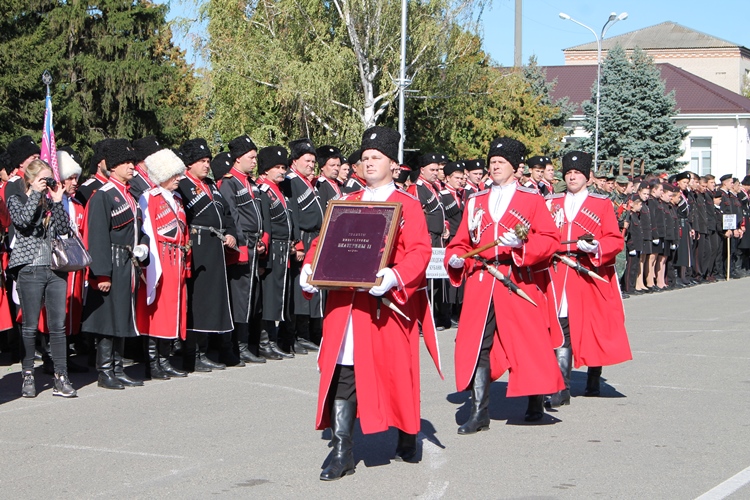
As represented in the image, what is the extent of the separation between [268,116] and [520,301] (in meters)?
27.5

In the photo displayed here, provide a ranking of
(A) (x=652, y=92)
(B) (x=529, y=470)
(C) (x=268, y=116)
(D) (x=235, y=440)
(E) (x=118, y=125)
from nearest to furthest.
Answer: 1. (B) (x=529, y=470)
2. (D) (x=235, y=440)
3. (C) (x=268, y=116)
4. (E) (x=118, y=125)
5. (A) (x=652, y=92)

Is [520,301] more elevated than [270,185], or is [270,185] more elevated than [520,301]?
[270,185]

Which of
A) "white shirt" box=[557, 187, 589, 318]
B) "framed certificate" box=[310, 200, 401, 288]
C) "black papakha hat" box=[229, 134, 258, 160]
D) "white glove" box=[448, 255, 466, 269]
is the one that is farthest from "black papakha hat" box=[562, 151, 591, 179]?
"black papakha hat" box=[229, 134, 258, 160]

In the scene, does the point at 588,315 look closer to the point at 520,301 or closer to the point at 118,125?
the point at 520,301

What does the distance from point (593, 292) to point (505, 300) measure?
183 centimetres

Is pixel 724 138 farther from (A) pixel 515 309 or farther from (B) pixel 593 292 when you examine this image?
(A) pixel 515 309

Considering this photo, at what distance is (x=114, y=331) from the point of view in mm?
9906

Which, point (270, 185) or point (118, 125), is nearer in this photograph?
point (270, 185)

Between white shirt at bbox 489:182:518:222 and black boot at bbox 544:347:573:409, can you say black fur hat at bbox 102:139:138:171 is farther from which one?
black boot at bbox 544:347:573:409

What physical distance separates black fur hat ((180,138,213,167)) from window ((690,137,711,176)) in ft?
205

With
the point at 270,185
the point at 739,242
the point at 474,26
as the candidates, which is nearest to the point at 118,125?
the point at 474,26

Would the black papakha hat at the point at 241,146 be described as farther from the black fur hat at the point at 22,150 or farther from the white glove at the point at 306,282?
the white glove at the point at 306,282

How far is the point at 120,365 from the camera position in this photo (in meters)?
10.2

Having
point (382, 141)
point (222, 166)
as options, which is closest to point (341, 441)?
point (382, 141)
